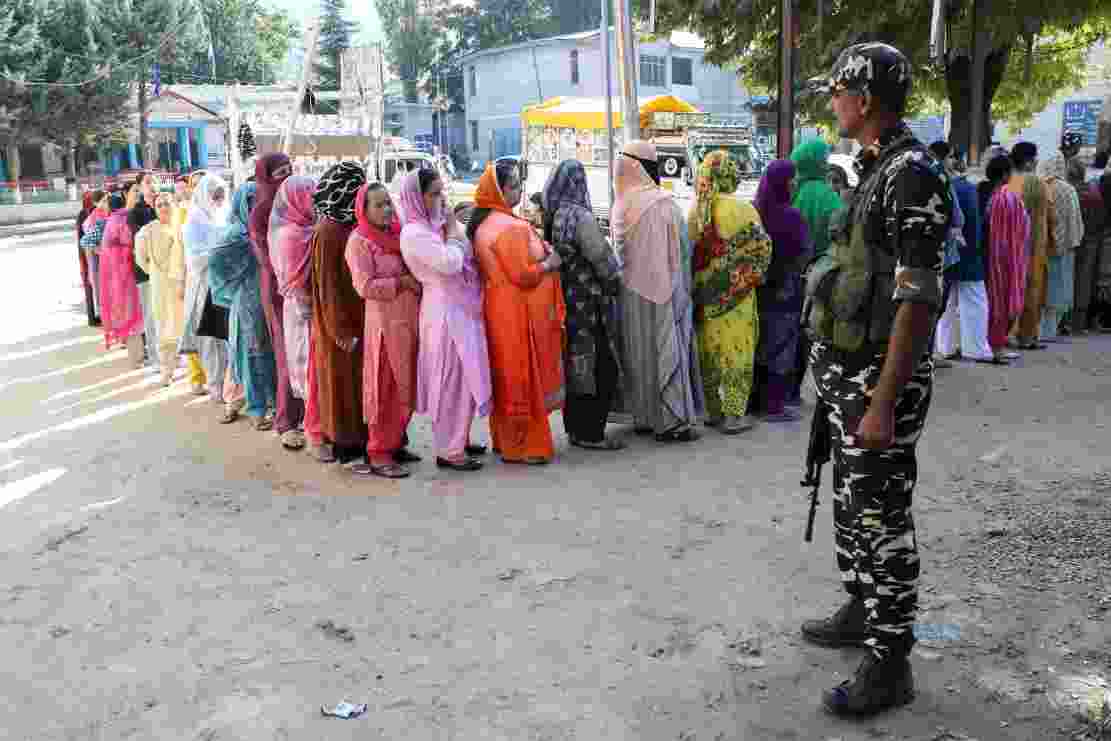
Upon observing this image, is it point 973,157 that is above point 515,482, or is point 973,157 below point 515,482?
above

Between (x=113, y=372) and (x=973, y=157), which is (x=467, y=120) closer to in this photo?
(x=973, y=157)

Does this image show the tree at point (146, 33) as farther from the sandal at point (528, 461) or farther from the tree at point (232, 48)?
the sandal at point (528, 461)

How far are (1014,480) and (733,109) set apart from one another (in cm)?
3860

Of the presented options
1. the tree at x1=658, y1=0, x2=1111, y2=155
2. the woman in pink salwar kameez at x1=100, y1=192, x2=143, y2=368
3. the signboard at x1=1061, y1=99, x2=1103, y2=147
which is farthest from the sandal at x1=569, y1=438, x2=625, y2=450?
the signboard at x1=1061, y1=99, x2=1103, y2=147

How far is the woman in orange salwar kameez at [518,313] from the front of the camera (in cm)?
518

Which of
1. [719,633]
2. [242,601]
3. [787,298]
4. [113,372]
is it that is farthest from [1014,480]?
[113,372]

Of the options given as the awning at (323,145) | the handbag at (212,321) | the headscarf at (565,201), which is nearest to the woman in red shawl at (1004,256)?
the headscarf at (565,201)

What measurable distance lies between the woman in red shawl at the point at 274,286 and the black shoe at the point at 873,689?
151 inches

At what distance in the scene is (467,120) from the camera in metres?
44.7

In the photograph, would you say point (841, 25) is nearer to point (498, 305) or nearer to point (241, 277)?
point (498, 305)

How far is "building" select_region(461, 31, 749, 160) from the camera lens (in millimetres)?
38000

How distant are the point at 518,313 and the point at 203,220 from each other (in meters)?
2.58

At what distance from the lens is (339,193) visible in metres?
5.16

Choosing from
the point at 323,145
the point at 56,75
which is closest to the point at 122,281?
the point at 323,145
